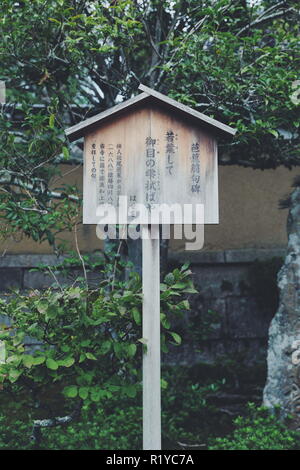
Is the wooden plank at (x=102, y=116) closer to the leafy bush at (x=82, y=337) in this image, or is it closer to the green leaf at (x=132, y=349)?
the leafy bush at (x=82, y=337)

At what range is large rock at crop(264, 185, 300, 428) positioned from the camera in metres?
4.88

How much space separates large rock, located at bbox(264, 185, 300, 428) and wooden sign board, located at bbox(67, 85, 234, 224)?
6.44ft

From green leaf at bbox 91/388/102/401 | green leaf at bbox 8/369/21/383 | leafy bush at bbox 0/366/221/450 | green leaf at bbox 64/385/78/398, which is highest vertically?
green leaf at bbox 8/369/21/383

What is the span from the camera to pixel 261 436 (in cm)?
450

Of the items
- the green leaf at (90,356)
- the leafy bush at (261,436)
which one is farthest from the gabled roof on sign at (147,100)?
the leafy bush at (261,436)

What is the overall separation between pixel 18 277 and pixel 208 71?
4.23 meters

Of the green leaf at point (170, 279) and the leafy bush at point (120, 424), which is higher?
the green leaf at point (170, 279)

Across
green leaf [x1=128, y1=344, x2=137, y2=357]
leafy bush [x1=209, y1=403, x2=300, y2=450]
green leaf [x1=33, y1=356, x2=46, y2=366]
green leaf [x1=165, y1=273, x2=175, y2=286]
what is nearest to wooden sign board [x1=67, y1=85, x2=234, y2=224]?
green leaf [x1=165, y1=273, x2=175, y2=286]

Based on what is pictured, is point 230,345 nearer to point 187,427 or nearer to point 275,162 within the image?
point 187,427

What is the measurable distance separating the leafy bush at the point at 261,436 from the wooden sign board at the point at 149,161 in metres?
2.27

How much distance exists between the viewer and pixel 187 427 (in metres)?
5.42

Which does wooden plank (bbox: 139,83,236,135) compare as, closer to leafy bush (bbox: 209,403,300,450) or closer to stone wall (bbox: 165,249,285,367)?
leafy bush (bbox: 209,403,300,450)

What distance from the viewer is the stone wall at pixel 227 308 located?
7258mm
